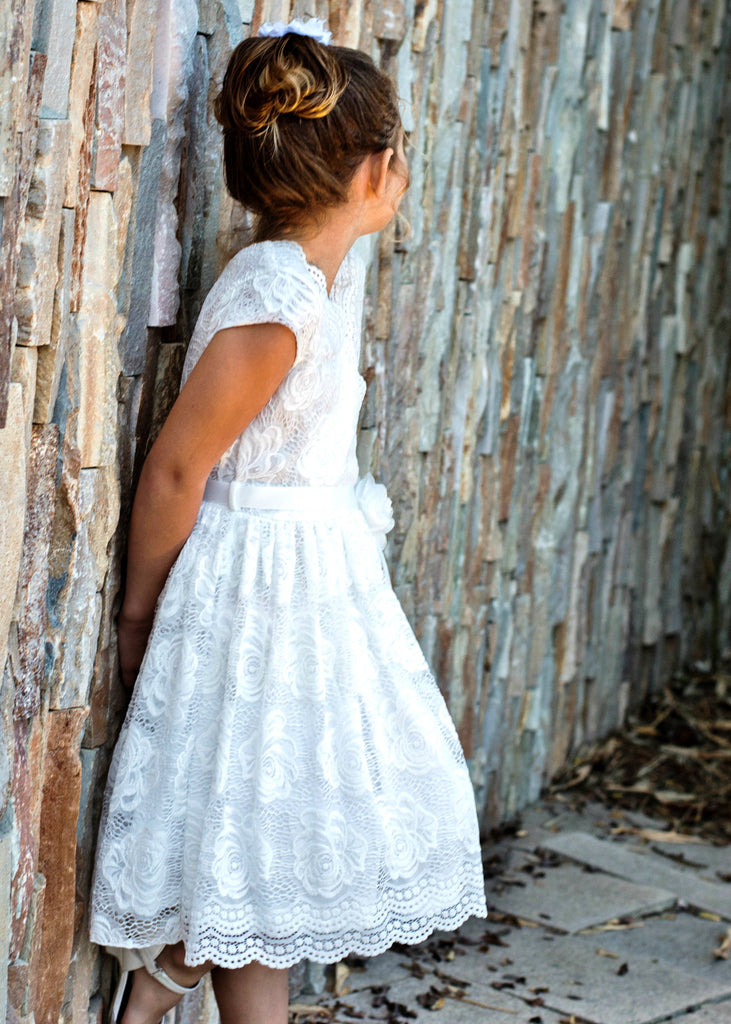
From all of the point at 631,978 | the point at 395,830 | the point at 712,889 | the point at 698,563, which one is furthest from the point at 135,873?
the point at 698,563

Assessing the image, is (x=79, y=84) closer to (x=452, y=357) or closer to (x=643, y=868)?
(x=452, y=357)

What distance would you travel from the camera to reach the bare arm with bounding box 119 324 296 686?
149 cm

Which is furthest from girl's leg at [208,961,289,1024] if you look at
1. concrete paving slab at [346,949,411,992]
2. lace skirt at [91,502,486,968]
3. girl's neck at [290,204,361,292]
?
girl's neck at [290,204,361,292]

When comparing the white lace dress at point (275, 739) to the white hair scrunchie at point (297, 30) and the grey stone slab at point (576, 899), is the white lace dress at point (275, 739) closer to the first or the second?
the white hair scrunchie at point (297, 30)

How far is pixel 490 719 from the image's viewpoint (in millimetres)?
2918

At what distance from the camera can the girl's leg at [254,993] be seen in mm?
1616

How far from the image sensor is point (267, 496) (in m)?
1.61

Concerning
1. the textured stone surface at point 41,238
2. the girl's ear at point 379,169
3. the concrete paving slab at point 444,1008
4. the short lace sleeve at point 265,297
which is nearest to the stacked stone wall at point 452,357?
the textured stone surface at point 41,238

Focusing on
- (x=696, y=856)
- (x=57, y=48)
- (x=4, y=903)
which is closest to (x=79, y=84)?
(x=57, y=48)

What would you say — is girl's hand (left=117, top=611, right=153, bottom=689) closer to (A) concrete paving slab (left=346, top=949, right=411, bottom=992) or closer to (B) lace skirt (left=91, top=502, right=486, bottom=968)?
(B) lace skirt (left=91, top=502, right=486, bottom=968)

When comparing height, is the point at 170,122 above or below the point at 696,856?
above

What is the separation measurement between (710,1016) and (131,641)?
129cm

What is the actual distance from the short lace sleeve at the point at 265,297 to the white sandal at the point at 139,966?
30.0 inches

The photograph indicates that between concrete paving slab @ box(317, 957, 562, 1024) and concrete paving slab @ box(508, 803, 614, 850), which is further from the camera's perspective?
concrete paving slab @ box(508, 803, 614, 850)
